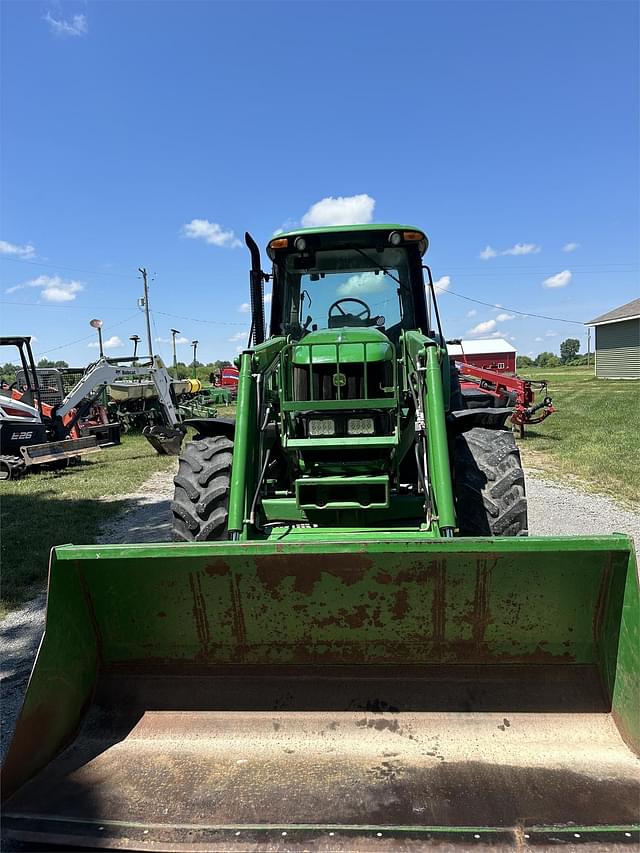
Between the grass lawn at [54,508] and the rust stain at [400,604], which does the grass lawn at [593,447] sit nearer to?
the rust stain at [400,604]

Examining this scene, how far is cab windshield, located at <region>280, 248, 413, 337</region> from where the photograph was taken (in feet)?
16.5

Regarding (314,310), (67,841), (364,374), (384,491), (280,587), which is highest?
(314,310)

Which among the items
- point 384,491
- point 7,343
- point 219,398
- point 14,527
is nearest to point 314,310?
point 384,491

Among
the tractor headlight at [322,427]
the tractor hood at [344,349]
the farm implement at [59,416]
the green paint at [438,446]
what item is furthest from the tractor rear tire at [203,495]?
the farm implement at [59,416]

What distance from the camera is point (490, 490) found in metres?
4.20

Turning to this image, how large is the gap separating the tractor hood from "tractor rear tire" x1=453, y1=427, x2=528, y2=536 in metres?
1.01

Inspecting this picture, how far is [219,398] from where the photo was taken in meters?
27.0

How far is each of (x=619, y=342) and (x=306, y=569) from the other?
38186 mm

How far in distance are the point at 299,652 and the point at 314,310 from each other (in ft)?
10.2

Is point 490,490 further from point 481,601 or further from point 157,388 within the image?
point 157,388

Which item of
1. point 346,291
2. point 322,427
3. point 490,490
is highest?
point 346,291

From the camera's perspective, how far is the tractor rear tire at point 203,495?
13.5 ft

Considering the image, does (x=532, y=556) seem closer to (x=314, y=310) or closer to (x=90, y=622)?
Answer: (x=90, y=622)

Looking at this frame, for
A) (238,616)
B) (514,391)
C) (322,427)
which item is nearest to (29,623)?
(238,616)
